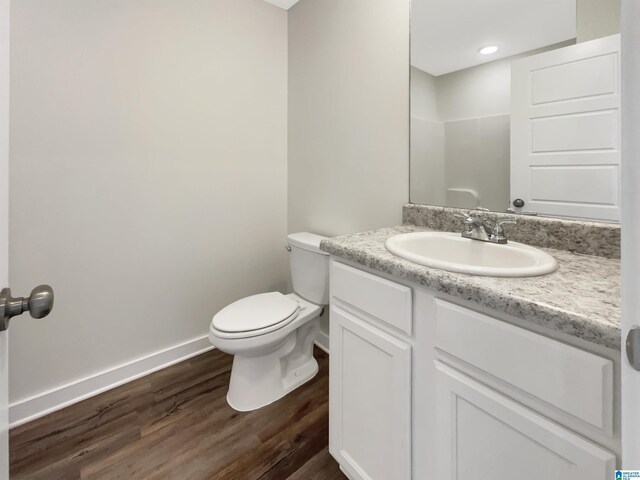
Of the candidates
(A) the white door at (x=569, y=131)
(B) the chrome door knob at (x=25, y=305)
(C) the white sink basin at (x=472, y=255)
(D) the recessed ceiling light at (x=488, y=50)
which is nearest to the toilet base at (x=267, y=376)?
(C) the white sink basin at (x=472, y=255)

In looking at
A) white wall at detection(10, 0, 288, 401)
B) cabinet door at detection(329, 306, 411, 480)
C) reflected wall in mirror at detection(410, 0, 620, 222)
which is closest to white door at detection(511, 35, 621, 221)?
reflected wall in mirror at detection(410, 0, 620, 222)

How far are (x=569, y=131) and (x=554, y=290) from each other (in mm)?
670

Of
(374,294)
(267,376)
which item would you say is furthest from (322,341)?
(374,294)

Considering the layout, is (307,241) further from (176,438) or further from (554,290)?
(554,290)

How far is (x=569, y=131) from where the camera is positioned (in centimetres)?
104

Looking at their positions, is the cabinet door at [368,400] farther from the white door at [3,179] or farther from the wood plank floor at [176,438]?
the white door at [3,179]

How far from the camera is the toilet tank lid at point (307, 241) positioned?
5.97 feet

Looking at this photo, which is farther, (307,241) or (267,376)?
(307,241)

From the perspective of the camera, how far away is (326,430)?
57.4 inches

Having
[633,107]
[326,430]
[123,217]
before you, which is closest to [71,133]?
[123,217]

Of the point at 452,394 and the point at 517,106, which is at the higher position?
the point at 517,106

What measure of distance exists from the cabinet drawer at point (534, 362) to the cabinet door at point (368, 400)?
0.19 m

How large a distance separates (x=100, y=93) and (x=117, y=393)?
1.56 metres

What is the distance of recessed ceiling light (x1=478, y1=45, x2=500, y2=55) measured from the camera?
1.23 m
